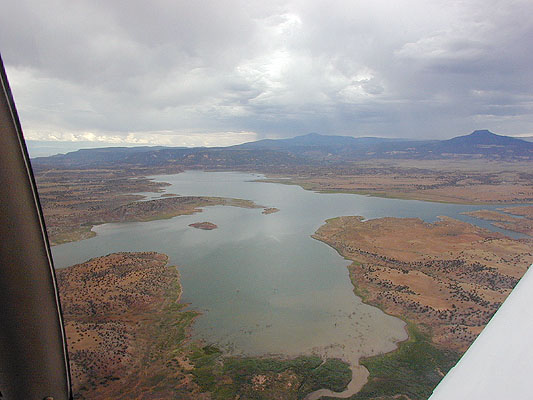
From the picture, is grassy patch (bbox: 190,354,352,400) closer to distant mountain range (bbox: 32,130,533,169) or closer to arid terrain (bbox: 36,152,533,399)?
arid terrain (bbox: 36,152,533,399)

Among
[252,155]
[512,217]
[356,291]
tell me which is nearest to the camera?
[356,291]

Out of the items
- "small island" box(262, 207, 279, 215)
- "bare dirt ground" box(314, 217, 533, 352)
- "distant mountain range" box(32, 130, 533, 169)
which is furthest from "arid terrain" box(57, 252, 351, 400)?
"distant mountain range" box(32, 130, 533, 169)

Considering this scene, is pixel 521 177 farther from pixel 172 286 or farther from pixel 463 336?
pixel 172 286

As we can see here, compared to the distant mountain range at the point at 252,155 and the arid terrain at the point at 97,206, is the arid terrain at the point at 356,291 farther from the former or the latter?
the distant mountain range at the point at 252,155

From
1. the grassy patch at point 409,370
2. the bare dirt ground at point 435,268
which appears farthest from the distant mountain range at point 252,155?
the grassy patch at point 409,370

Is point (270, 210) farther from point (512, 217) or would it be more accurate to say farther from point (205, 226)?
point (512, 217)

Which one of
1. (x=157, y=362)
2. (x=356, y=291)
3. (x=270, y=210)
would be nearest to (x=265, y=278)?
(x=356, y=291)

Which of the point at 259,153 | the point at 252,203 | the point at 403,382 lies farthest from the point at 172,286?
the point at 259,153
